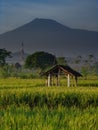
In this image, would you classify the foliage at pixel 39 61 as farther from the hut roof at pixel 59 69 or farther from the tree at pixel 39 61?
the hut roof at pixel 59 69

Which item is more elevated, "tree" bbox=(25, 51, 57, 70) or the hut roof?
"tree" bbox=(25, 51, 57, 70)

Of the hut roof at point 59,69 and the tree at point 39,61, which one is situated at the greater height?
the tree at point 39,61

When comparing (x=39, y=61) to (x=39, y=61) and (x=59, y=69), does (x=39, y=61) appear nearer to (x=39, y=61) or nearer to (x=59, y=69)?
(x=39, y=61)

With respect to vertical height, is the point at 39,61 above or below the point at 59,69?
above

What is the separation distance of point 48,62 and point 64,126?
473 feet

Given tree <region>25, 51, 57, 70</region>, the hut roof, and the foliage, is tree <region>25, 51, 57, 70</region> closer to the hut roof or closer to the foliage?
the foliage

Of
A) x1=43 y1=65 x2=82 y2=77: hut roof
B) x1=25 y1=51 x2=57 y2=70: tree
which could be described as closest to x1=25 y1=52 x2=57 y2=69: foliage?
x1=25 y1=51 x2=57 y2=70: tree

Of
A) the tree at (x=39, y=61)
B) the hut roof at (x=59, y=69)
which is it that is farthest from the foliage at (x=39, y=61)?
the hut roof at (x=59, y=69)

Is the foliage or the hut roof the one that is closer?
the hut roof

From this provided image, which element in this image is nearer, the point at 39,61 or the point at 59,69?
the point at 59,69

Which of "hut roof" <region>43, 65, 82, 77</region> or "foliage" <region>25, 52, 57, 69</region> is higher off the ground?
"foliage" <region>25, 52, 57, 69</region>

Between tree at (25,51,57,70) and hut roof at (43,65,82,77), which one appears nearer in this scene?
hut roof at (43,65,82,77)

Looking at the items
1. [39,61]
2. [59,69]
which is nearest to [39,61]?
[39,61]

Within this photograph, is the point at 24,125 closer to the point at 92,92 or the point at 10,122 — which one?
the point at 10,122
